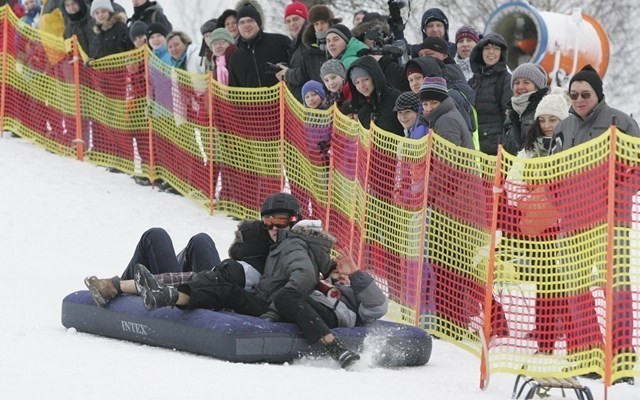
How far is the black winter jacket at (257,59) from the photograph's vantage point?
16656 millimetres

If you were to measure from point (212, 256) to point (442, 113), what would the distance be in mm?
2228

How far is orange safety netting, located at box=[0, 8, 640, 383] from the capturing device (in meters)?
9.27

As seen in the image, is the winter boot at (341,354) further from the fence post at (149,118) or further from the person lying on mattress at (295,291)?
the fence post at (149,118)

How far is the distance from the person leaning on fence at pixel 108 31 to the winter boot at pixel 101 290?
8.06 m

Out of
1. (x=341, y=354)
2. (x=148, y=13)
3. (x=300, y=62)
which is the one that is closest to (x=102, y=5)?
(x=148, y=13)

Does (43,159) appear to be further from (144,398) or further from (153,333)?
(144,398)

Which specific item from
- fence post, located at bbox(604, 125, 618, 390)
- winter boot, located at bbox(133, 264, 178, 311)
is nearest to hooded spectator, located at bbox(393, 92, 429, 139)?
winter boot, located at bbox(133, 264, 178, 311)

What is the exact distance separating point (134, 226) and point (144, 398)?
25.8ft

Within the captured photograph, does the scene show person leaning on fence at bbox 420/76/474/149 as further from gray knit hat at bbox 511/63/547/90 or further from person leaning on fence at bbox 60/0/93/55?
person leaning on fence at bbox 60/0/93/55

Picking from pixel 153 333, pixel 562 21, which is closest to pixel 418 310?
pixel 153 333

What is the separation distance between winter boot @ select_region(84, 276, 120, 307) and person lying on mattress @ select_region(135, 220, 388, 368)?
1.88 feet

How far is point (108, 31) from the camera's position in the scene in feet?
61.9

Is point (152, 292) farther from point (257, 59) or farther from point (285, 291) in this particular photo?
point (257, 59)

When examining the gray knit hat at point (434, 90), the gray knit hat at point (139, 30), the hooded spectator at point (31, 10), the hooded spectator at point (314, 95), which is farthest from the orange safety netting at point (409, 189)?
the hooded spectator at point (31, 10)
